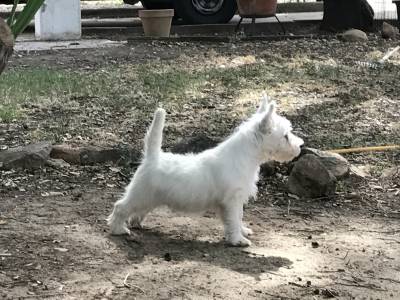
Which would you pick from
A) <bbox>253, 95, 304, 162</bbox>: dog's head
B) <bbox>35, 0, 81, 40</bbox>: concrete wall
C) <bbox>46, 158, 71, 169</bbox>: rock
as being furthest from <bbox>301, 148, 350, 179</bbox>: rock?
<bbox>35, 0, 81, 40</bbox>: concrete wall

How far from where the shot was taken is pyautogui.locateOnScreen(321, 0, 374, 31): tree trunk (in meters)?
13.1

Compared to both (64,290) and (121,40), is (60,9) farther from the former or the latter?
(64,290)

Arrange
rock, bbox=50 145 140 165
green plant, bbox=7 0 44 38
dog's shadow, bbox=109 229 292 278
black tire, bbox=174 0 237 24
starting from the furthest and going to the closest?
black tire, bbox=174 0 237 24 < rock, bbox=50 145 140 165 < green plant, bbox=7 0 44 38 < dog's shadow, bbox=109 229 292 278

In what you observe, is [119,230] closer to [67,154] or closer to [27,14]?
[27,14]

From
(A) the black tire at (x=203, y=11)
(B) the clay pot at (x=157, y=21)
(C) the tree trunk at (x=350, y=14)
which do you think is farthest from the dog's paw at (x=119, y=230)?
(A) the black tire at (x=203, y=11)

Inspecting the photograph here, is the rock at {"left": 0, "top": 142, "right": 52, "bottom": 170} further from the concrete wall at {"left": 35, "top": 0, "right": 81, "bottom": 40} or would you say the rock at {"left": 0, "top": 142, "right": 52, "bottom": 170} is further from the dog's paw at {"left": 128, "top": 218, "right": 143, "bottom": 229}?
the concrete wall at {"left": 35, "top": 0, "right": 81, "bottom": 40}

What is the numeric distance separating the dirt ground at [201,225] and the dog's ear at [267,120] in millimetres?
678

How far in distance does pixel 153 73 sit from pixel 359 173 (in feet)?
13.0

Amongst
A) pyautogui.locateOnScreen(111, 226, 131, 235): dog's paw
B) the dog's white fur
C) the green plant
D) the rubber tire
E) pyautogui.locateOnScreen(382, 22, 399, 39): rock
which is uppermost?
the green plant

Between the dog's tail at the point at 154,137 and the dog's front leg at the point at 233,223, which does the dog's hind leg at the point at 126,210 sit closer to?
the dog's tail at the point at 154,137

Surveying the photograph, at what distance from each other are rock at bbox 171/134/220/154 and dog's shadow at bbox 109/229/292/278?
3.79ft

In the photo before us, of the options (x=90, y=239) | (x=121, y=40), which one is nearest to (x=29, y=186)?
(x=90, y=239)

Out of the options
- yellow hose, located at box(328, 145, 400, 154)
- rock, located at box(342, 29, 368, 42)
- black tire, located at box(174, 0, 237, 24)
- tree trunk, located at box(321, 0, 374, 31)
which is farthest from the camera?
black tire, located at box(174, 0, 237, 24)

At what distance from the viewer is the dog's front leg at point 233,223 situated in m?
4.25
